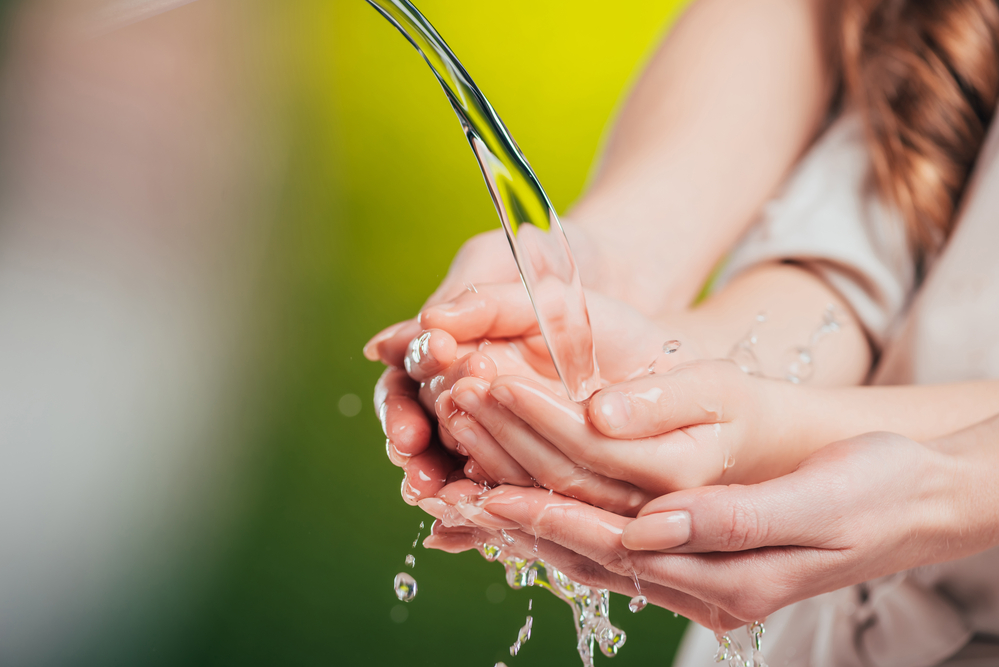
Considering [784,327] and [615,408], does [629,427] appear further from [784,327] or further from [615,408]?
[784,327]

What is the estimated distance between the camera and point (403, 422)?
517 millimetres

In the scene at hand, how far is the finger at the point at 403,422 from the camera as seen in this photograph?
0.51 m

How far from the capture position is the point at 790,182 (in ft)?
3.03

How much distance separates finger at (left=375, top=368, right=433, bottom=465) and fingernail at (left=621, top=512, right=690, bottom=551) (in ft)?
0.58

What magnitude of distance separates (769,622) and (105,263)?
40.8 inches

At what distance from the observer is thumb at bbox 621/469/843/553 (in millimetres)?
405

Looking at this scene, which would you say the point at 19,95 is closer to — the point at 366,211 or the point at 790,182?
the point at 366,211

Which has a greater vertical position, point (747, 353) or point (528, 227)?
point (528, 227)

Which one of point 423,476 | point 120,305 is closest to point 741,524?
point 423,476

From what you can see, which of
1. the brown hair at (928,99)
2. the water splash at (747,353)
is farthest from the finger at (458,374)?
the brown hair at (928,99)

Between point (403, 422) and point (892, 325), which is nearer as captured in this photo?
point (403, 422)

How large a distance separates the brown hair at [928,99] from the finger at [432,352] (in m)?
0.63

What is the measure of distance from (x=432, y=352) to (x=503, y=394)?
0.10m

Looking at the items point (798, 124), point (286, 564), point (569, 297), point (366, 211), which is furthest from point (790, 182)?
point (286, 564)
